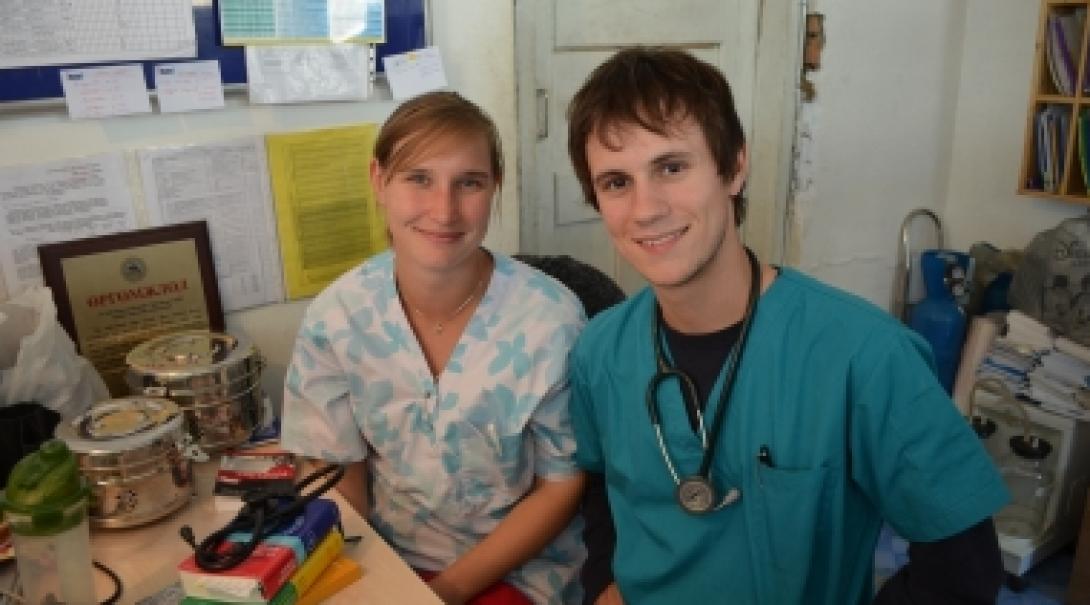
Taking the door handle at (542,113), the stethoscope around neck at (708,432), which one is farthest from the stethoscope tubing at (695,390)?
the door handle at (542,113)

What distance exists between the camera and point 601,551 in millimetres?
1332

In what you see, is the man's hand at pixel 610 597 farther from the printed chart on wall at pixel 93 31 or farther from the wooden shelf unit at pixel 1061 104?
the wooden shelf unit at pixel 1061 104

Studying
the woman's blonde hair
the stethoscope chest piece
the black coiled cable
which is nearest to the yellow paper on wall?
the woman's blonde hair

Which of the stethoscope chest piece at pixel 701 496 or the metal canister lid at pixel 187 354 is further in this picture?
the metal canister lid at pixel 187 354

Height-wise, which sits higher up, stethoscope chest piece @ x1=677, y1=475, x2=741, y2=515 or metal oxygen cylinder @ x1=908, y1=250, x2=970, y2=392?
stethoscope chest piece @ x1=677, y1=475, x2=741, y2=515

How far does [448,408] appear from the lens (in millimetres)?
1328

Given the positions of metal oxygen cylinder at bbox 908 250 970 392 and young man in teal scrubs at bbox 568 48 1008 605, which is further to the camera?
metal oxygen cylinder at bbox 908 250 970 392

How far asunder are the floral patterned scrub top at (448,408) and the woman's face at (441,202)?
0.10 metres

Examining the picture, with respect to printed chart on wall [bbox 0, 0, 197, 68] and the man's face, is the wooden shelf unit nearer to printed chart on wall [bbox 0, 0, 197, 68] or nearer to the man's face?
the man's face

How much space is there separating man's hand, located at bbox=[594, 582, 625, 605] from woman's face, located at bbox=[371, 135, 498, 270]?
555mm

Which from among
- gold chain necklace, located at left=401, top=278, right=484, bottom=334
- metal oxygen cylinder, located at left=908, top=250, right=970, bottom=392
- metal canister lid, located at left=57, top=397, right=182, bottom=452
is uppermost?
gold chain necklace, located at left=401, top=278, right=484, bottom=334

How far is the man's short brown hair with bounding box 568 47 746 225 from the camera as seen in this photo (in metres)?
1.08

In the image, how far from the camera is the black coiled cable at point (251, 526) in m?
0.99

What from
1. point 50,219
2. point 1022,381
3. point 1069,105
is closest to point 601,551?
point 50,219
